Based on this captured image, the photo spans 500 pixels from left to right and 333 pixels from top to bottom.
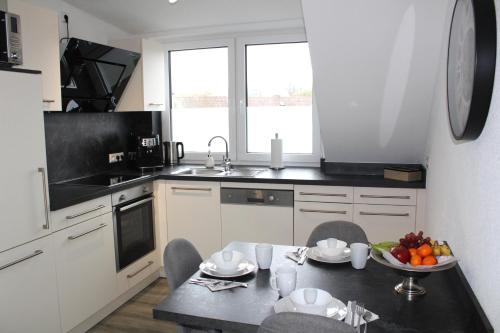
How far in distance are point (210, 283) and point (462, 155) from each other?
3.86 feet

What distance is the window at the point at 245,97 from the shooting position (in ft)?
12.7

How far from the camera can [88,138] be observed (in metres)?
3.57

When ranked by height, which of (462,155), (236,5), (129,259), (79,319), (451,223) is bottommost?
(79,319)

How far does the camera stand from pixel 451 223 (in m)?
1.91

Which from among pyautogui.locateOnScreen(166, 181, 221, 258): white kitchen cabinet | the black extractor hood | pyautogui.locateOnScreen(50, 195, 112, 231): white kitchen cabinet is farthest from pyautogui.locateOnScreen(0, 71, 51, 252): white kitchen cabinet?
pyautogui.locateOnScreen(166, 181, 221, 258): white kitchen cabinet

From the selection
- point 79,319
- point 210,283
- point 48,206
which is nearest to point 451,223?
point 210,283

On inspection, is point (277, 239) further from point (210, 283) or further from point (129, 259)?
point (210, 283)

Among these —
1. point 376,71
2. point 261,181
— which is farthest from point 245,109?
point 376,71

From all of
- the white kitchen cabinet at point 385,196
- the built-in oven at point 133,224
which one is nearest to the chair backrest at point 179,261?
the built-in oven at point 133,224

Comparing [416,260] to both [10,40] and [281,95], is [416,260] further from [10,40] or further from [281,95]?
[281,95]

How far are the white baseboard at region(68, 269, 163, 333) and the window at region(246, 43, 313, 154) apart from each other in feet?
5.29

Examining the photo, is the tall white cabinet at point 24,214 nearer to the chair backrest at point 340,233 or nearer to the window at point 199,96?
the chair backrest at point 340,233

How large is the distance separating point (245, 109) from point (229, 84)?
0.29 m

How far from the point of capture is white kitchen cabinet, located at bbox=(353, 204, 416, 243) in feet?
10.2
